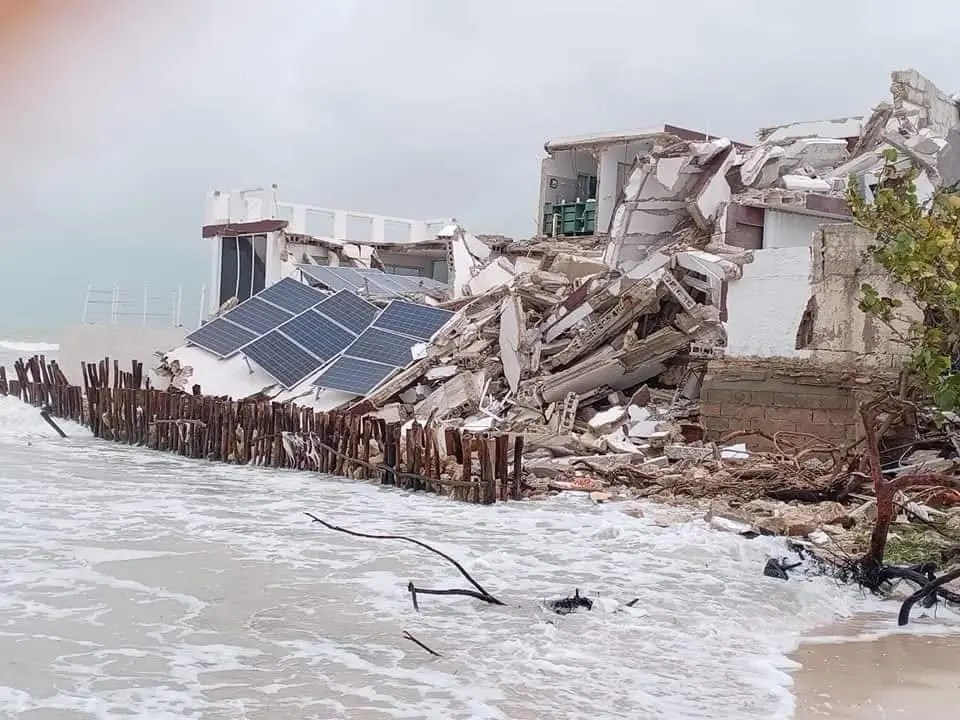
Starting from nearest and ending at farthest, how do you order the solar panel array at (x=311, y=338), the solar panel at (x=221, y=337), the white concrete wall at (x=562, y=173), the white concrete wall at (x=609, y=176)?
the solar panel array at (x=311, y=338), the solar panel at (x=221, y=337), the white concrete wall at (x=609, y=176), the white concrete wall at (x=562, y=173)

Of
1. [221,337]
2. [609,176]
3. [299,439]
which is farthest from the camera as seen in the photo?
[609,176]

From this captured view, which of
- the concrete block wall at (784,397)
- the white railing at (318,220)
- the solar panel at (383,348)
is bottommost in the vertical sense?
the concrete block wall at (784,397)

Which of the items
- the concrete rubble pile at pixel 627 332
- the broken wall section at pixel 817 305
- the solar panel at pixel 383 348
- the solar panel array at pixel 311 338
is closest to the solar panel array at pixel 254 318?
the solar panel array at pixel 311 338

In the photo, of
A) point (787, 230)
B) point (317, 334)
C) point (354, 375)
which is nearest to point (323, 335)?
point (317, 334)

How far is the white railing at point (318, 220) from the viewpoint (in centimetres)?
3000

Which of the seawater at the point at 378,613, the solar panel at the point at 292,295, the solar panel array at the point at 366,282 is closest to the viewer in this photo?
the seawater at the point at 378,613

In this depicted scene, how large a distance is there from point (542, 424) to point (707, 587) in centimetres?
823

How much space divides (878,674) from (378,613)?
11.6 ft

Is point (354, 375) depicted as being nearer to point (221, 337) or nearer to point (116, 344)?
point (221, 337)

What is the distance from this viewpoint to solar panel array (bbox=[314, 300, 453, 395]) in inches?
734

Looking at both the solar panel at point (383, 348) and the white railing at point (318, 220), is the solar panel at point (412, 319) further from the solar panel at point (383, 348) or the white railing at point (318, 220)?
the white railing at point (318, 220)

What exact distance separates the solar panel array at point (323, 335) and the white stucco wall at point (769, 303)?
6446 millimetres

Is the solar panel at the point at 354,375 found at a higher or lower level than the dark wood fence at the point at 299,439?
higher

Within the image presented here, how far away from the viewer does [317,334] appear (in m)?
20.7
